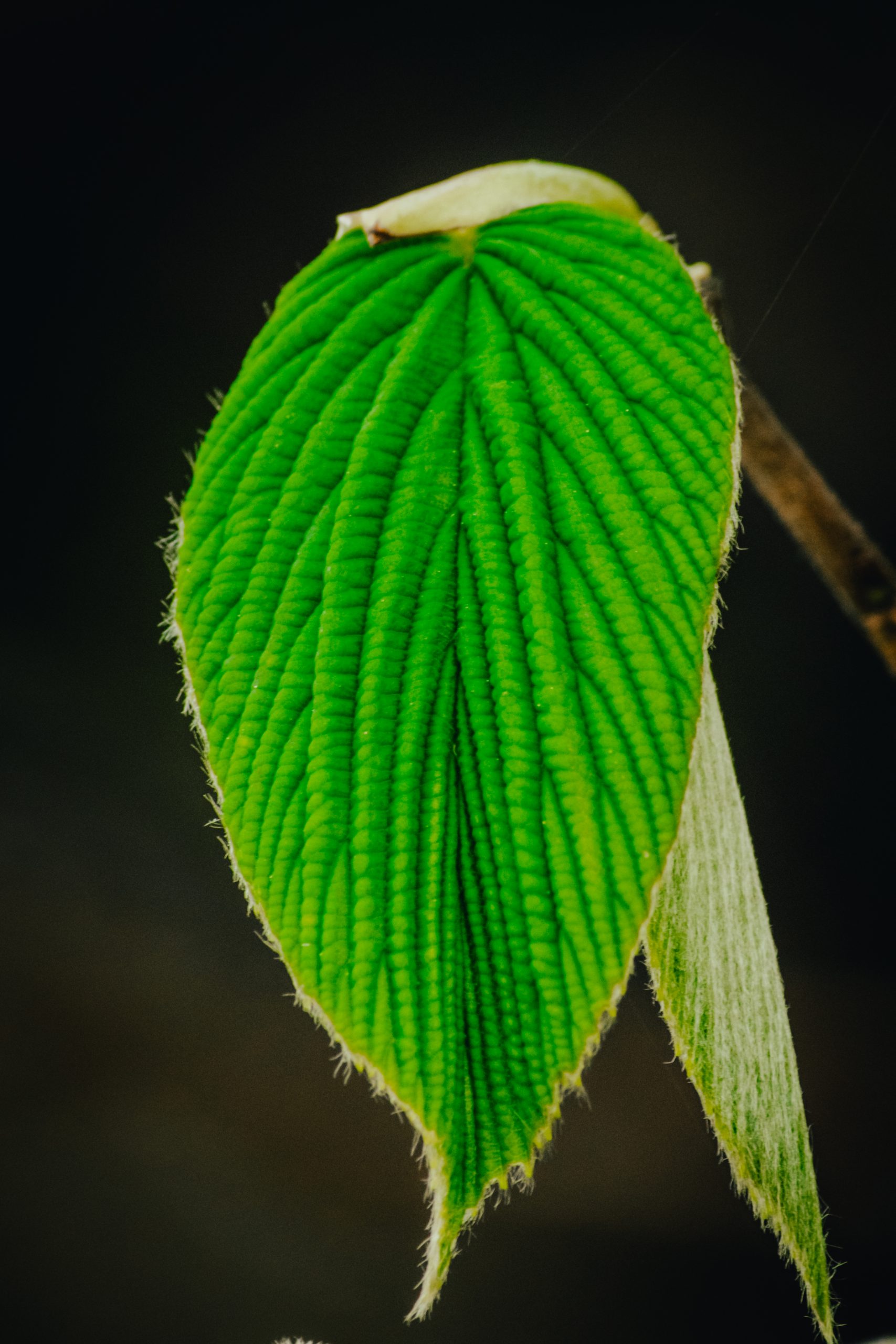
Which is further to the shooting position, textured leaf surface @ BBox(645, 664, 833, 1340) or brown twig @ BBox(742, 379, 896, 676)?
brown twig @ BBox(742, 379, 896, 676)

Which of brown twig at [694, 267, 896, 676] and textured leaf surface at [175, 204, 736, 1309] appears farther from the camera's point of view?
brown twig at [694, 267, 896, 676]

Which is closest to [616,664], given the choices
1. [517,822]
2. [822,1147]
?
[517,822]

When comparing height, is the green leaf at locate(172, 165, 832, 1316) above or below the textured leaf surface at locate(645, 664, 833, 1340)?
above

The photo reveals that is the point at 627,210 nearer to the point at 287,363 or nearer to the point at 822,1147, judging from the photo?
the point at 287,363

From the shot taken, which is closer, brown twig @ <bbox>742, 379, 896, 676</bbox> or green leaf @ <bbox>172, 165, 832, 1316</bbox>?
green leaf @ <bbox>172, 165, 832, 1316</bbox>

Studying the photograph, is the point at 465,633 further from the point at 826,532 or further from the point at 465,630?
the point at 826,532
